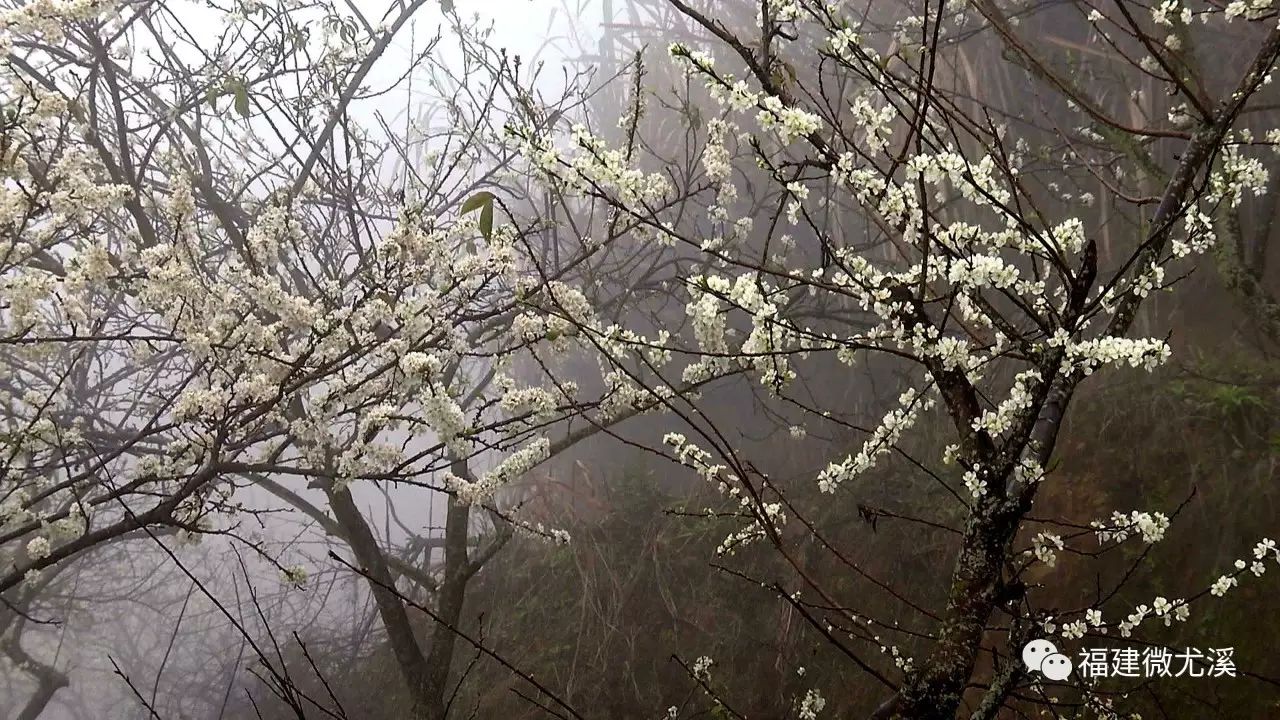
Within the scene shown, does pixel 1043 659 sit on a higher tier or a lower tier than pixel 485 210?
lower

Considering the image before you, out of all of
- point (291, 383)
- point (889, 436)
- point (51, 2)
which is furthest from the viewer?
point (291, 383)

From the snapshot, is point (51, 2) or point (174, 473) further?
point (174, 473)

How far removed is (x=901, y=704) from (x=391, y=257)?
2.03 m

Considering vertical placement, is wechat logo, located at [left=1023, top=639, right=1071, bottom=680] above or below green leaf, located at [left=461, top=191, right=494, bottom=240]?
below

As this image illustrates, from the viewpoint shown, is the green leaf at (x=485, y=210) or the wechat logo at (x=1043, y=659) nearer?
the wechat logo at (x=1043, y=659)

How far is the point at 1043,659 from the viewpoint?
1335 mm

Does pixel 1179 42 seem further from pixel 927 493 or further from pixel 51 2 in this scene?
pixel 51 2

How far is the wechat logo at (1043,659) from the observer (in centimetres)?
132

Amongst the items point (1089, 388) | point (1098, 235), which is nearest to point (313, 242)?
point (1089, 388)

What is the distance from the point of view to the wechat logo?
4.32 ft

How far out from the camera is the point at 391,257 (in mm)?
2459

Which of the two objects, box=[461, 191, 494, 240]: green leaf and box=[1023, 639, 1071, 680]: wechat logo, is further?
box=[461, 191, 494, 240]: green leaf

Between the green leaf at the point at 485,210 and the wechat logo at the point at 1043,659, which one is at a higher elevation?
the green leaf at the point at 485,210

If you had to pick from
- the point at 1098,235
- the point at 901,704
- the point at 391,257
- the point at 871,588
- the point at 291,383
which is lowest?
the point at 901,704
